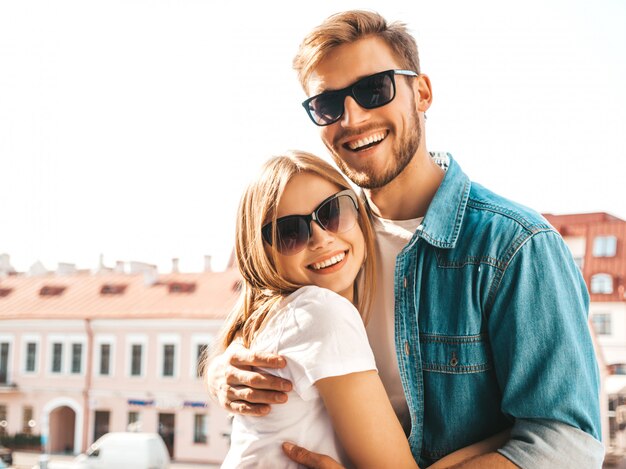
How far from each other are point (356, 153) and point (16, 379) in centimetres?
1121

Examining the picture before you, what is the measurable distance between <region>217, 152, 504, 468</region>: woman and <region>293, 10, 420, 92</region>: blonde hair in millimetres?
167

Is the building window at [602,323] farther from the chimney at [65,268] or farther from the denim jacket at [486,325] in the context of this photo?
the denim jacket at [486,325]

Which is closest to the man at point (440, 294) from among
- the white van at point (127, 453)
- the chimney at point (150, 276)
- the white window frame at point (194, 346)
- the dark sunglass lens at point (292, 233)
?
the dark sunglass lens at point (292, 233)

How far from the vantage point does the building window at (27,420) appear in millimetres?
10664

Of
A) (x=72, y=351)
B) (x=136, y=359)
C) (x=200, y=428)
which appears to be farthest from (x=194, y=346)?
(x=72, y=351)

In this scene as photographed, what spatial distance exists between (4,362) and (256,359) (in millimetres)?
11701

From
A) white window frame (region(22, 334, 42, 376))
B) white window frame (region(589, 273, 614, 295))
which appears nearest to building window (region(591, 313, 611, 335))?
white window frame (region(589, 273, 614, 295))

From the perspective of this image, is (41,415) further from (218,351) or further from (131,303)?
(218,351)

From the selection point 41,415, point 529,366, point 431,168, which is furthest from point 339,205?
point 41,415

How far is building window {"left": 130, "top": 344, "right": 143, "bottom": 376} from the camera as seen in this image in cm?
1029

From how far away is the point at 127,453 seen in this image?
373 inches

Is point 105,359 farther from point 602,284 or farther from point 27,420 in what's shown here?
point 602,284

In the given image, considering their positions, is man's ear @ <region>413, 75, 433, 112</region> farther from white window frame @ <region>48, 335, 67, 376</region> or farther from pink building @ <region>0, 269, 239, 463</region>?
white window frame @ <region>48, 335, 67, 376</region>

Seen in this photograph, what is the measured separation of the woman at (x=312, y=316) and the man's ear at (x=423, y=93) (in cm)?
20
